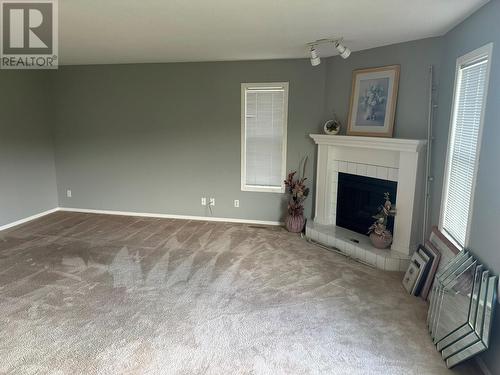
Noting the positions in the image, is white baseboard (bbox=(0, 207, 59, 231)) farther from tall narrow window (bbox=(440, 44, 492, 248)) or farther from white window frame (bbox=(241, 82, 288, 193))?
tall narrow window (bbox=(440, 44, 492, 248))

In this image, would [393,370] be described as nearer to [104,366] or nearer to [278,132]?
[104,366]

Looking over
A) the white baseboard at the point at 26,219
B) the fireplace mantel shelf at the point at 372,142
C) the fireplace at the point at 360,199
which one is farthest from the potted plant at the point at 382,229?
the white baseboard at the point at 26,219

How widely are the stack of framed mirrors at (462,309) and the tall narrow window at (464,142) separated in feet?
0.96

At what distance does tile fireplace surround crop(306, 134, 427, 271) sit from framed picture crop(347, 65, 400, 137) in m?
0.17

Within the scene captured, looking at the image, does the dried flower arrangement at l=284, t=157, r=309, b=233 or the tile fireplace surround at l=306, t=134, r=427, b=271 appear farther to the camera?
the dried flower arrangement at l=284, t=157, r=309, b=233

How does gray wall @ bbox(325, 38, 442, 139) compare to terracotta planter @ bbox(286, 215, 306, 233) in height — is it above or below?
above

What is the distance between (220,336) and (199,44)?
9.79 ft

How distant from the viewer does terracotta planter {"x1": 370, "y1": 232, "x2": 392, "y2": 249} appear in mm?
3786

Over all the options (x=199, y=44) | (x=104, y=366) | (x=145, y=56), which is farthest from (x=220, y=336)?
(x=145, y=56)

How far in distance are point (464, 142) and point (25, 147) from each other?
5.63 metres

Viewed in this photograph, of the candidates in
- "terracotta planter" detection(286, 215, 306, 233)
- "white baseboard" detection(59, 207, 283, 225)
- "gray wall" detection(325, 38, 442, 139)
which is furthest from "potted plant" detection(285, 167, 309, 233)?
"gray wall" detection(325, 38, 442, 139)

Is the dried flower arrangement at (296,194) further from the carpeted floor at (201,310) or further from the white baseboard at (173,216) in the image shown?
the carpeted floor at (201,310)

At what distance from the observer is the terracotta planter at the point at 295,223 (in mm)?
4781

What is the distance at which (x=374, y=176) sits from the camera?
13.3ft
